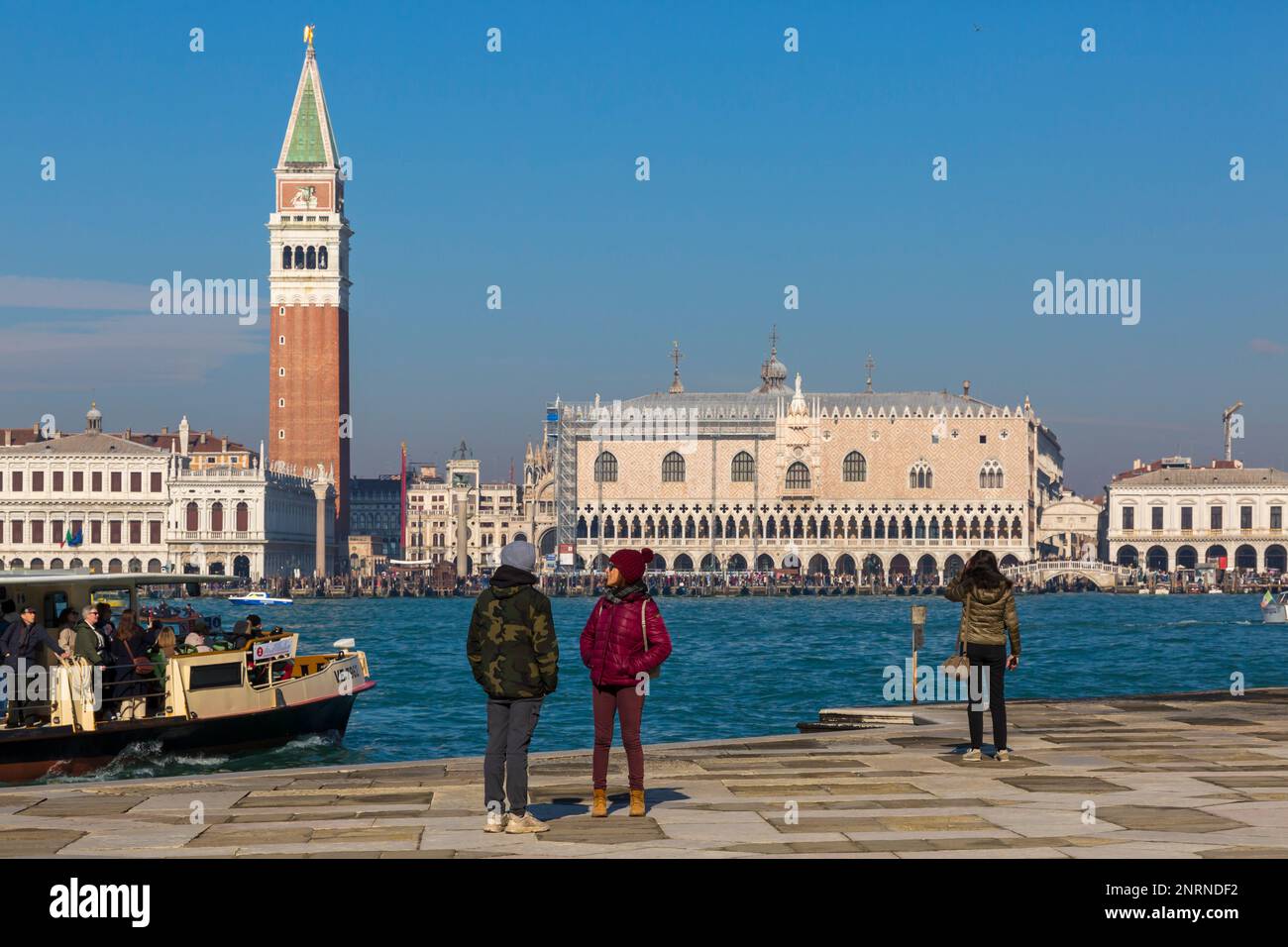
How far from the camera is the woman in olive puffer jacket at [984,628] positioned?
41.3 ft

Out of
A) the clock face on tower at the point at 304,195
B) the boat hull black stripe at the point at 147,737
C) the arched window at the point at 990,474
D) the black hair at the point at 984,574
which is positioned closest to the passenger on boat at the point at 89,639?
the boat hull black stripe at the point at 147,737

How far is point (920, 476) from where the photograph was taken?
117188 mm

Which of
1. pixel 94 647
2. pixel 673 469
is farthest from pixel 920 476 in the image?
pixel 94 647

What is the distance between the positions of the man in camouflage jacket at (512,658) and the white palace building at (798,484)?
108m

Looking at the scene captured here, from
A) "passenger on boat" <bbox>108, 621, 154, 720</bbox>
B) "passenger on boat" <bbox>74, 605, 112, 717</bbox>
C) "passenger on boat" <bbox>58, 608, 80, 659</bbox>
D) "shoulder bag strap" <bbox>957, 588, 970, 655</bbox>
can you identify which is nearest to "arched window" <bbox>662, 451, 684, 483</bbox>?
"passenger on boat" <bbox>108, 621, 154, 720</bbox>

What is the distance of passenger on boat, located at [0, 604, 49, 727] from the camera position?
51.5ft

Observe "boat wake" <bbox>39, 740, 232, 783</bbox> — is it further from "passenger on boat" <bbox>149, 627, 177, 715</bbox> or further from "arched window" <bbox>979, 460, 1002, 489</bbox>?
"arched window" <bbox>979, 460, 1002, 489</bbox>

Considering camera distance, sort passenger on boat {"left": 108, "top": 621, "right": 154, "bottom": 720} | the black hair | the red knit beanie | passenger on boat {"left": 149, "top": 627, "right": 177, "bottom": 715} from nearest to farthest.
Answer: the red knit beanie → the black hair → passenger on boat {"left": 108, "top": 621, "right": 154, "bottom": 720} → passenger on boat {"left": 149, "top": 627, "right": 177, "bottom": 715}

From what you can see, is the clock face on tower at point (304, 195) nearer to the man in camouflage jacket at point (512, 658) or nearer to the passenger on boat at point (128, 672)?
the passenger on boat at point (128, 672)

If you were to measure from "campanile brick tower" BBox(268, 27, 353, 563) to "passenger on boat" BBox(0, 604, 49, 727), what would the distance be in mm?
102412

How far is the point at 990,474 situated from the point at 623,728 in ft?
358

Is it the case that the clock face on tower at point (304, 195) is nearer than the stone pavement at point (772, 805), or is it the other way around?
the stone pavement at point (772, 805)
